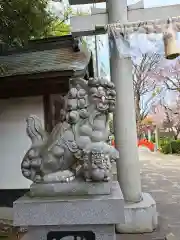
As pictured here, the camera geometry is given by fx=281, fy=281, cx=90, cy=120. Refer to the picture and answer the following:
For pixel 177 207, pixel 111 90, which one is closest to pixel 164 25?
pixel 111 90

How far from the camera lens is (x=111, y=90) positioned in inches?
113

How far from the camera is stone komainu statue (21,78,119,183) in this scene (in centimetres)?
278

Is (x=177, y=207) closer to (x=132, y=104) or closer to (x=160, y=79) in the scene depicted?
(x=132, y=104)

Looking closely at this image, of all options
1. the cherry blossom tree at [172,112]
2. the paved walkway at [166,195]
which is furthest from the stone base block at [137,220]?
the cherry blossom tree at [172,112]

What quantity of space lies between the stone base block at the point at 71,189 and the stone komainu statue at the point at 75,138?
57mm

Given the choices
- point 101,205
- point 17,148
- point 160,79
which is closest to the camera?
point 101,205

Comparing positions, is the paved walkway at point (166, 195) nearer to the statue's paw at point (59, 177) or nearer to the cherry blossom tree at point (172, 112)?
the statue's paw at point (59, 177)

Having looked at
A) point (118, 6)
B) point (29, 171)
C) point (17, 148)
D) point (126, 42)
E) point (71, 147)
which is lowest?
point (17, 148)

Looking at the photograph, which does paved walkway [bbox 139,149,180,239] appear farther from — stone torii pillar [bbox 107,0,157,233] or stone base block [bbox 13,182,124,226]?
stone base block [bbox 13,182,124,226]

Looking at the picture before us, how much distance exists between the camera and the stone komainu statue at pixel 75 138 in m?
2.78

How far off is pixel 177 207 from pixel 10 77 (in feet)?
16.3

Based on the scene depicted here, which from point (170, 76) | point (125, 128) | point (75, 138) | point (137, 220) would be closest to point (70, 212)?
point (75, 138)

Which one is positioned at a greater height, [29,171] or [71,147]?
[71,147]

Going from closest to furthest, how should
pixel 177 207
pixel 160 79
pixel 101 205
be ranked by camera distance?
pixel 101 205, pixel 177 207, pixel 160 79
